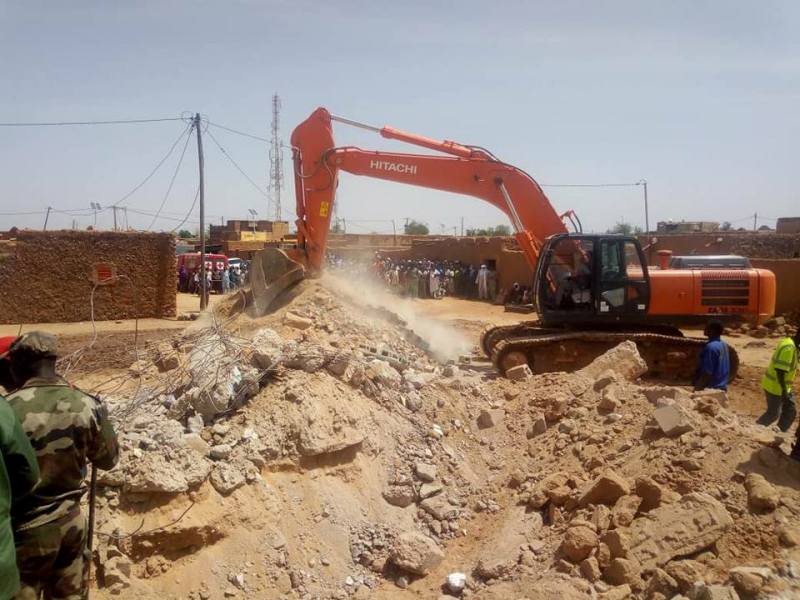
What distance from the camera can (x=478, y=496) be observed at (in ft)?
19.5

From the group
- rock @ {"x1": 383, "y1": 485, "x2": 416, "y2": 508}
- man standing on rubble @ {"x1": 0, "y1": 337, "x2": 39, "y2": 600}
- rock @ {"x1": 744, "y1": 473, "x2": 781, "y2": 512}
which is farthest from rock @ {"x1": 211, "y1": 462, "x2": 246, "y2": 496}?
rock @ {"x1": 744, "y1": 473, "x2": 781, "y2": 512}

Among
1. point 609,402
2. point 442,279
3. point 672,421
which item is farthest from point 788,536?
point 442,279

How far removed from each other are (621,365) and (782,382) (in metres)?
1.69

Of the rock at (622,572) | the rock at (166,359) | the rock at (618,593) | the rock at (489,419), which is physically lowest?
the rock at (618,593)

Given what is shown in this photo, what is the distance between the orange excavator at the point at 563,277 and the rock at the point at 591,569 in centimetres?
540

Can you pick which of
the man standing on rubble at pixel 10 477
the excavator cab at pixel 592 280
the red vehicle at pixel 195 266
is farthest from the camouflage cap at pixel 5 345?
the red vehicle at pixel 195 266

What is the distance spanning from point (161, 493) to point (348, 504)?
1.56m

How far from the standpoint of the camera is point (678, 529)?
14.1ft

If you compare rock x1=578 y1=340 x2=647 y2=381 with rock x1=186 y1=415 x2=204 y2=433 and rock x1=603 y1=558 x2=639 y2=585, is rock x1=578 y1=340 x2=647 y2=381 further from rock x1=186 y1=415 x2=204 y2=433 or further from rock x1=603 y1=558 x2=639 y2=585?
rock x1=186 y1=415 x2=204 y2=433

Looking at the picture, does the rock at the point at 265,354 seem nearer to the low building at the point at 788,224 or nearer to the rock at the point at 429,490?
the rock at the point at 429,490

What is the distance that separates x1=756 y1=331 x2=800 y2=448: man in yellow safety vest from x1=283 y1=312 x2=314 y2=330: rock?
5.51m

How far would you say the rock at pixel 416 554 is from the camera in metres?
4.96

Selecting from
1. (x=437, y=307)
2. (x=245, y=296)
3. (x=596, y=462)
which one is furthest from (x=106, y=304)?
(x=596, y=462)

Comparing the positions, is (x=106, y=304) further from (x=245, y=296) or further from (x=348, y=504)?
(x=348, y=504)
